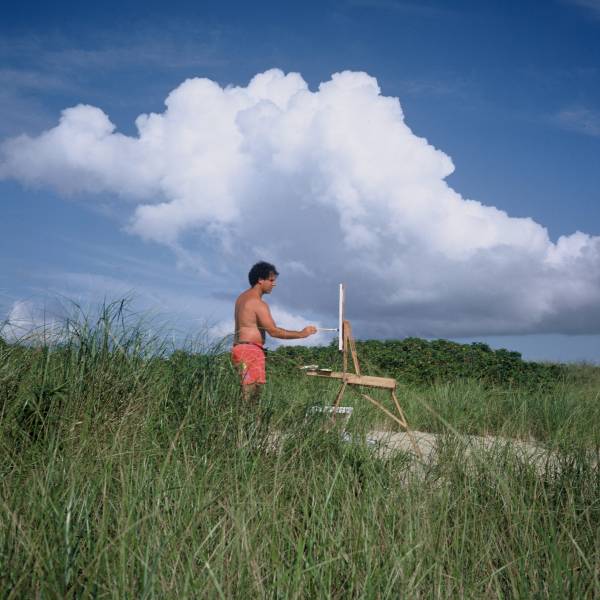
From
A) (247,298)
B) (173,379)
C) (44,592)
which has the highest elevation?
(247,298)

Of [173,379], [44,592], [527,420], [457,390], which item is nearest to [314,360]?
[457,390]

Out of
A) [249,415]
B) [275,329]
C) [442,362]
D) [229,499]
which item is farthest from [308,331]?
[442,362]

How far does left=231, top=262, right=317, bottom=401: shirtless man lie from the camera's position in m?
6.13

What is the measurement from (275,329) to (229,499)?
353 cm

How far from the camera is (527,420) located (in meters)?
8.54

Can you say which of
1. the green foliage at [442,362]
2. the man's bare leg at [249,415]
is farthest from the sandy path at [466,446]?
the green foliage at [442,362]

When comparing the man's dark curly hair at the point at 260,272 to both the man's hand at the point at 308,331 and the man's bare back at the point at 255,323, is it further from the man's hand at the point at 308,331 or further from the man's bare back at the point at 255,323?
the man's hand at the point at 308,331

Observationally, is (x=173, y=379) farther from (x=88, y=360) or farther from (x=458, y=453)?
(x=458, y=453)

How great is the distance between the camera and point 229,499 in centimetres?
356

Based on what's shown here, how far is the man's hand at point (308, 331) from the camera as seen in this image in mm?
7007

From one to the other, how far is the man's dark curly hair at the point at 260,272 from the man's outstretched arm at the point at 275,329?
0.45 metres

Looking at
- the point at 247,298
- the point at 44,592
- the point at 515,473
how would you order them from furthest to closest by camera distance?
the point at 247,298
the point at 515,473
the point at 44,592

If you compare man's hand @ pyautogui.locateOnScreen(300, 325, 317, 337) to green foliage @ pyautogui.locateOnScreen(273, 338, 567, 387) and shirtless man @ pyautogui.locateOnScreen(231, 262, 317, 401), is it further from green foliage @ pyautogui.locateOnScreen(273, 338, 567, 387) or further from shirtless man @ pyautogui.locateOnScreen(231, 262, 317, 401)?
green foliage @ pyautogui.locateOnScreen(273, 338, 567, 387)

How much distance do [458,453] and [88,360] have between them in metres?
A: 2.80
